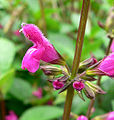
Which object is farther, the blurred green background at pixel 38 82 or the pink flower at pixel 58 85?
the blurred green background at pixel 38 82

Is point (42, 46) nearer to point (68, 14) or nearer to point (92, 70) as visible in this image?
point (92, 70)

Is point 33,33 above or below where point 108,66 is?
above

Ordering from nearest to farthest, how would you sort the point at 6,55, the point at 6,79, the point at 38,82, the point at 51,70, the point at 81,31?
the point at 81,31 → the point at 51,70 → the point at 6,79 → the point at 6,55 → the point at 38,82

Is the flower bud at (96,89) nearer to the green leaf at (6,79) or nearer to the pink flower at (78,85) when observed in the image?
the pink flower at (78,85)

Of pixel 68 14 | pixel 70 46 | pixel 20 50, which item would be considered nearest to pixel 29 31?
pixel 70 46

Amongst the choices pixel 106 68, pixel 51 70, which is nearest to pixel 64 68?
pixel 51 70

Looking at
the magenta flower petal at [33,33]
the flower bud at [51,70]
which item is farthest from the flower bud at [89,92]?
the magenta flower petal at [33,33]

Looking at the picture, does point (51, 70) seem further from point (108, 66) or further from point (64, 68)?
point (108, 66)
